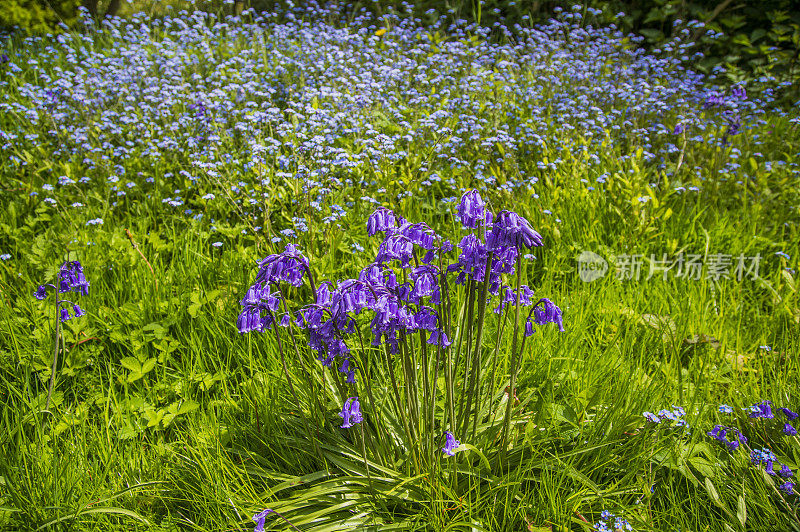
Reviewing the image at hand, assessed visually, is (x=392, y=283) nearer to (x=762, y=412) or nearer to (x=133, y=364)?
(x=133, y=364)

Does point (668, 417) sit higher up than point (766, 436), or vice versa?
point (668, 417)

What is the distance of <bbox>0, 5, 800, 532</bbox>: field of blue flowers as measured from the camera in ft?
6.50

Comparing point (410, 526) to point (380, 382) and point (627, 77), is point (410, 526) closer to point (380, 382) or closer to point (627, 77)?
point (380, 382)

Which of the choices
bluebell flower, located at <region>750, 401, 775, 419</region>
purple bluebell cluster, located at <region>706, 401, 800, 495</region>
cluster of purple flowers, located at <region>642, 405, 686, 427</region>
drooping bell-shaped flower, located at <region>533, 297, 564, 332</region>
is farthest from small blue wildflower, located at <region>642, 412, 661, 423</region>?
drooping bell-shaped flower, located at <region>533, 297, 564, 332</region>

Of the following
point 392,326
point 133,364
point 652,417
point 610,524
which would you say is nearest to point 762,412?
point 652,417

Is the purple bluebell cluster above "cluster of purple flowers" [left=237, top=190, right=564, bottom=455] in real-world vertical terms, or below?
below

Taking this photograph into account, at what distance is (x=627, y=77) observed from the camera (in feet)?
20.6

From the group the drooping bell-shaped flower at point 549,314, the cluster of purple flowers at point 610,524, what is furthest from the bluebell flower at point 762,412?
the drooping bell-shaped flower at point 549,314

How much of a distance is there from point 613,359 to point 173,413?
206 cm

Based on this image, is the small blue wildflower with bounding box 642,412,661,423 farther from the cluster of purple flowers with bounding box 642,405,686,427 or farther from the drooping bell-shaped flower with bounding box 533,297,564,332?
the drooping bell-shaped flower with bounding box 533,297,564,332

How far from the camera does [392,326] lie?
1687mm

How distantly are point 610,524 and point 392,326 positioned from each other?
1149 millimetres

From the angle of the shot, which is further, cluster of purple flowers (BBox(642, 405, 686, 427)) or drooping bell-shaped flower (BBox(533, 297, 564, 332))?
cluster of purple flowers (BBox(642, 405, 686, 427))

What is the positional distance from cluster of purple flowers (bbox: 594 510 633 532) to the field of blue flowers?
0.05ft
